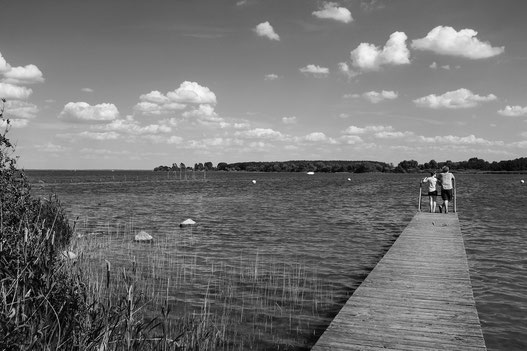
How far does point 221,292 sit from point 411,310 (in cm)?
582

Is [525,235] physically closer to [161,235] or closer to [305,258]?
[305,258]

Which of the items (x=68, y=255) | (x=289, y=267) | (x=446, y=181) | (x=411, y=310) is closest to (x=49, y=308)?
(x=68, y=255)

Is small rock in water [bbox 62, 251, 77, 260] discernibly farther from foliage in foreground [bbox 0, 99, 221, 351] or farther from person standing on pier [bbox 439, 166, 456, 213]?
person standing on pier [bbox 439, 166, 456, 213]

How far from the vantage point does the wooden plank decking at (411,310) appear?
735 centimetres

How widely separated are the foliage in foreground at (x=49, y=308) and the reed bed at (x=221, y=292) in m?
0.40

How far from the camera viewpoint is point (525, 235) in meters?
24.1

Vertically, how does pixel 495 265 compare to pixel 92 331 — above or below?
below

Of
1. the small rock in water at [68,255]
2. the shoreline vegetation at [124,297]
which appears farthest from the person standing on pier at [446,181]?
the small rock in water at [68,255]

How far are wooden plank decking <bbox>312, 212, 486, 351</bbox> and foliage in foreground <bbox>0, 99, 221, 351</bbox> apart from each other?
8.60 ft

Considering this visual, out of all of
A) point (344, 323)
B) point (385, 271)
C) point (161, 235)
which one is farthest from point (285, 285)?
point (161, 235)

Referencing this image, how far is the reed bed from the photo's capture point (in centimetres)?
940

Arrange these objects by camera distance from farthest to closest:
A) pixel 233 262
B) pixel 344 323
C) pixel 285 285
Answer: pixel 233 262 → pixel 285 285 → pixel 344 323

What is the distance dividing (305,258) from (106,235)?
10.9m

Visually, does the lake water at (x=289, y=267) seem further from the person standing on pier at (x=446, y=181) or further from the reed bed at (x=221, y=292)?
the person standing on pier at (x=446, y=181)
